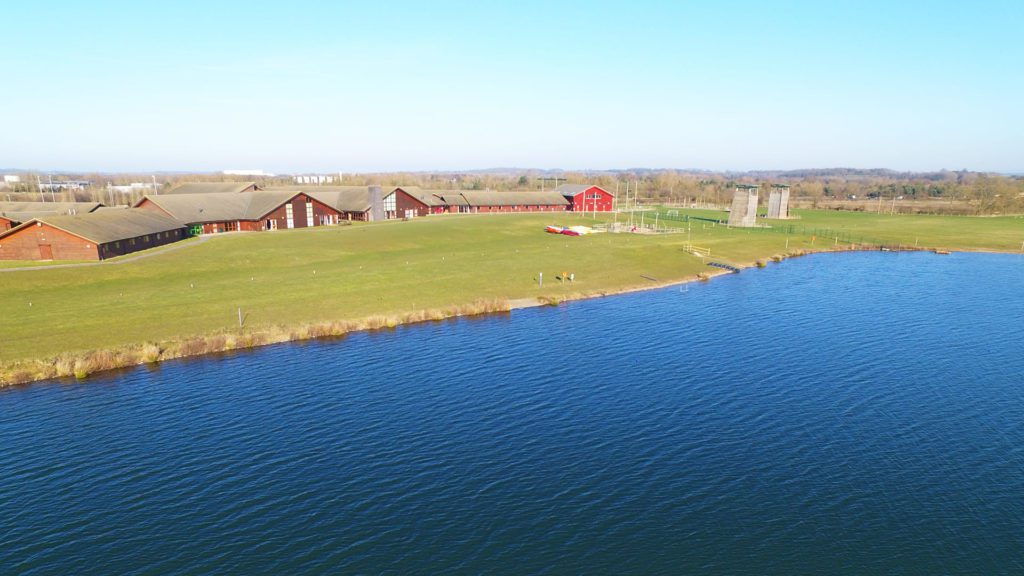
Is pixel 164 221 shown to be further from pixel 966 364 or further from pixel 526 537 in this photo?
pixel 966 364

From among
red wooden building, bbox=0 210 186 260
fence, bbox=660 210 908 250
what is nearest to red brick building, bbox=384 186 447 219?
red wooden building, bbox=0 210 186 260

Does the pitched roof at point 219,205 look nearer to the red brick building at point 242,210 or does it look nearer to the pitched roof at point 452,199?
the red brick building at point 242,210

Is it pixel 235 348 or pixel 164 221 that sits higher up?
pixel 164 221

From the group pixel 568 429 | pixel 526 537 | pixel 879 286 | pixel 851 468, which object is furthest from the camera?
pixel 879 286

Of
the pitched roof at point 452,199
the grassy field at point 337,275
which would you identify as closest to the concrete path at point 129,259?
the grassy field at point 337,275

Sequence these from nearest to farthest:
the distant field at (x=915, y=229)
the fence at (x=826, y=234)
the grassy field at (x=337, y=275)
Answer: the grassy field at (x=337, y=275), the fence at (x=826, y=234), the distant field at (x=915, y=229)

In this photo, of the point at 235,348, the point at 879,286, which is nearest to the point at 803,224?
→ the point at 879,286

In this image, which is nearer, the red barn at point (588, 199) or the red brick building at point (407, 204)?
the red brick building at point (407, 204)
